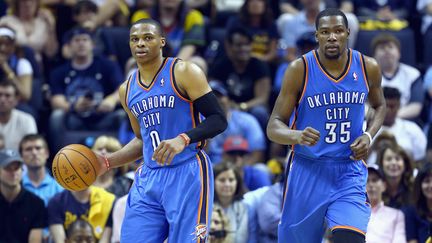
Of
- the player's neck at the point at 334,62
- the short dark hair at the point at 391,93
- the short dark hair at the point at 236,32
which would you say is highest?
the short dark hair at the point at 236,32

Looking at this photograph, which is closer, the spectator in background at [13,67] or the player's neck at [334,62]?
the player's neck at [334,62]

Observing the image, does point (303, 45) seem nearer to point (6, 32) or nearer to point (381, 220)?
point (381, 220)

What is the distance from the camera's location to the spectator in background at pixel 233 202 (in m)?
10.3

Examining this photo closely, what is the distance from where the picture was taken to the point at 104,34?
13.5 m

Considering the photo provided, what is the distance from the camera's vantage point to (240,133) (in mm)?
12133

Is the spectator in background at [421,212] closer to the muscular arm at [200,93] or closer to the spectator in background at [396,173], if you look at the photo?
the spectator in background at [396,173]

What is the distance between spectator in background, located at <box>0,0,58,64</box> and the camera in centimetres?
1326

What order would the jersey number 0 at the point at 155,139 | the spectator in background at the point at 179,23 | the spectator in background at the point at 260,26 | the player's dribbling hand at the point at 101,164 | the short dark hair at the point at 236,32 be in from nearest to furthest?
the jersey number 0 at the point at 155,139 → the player's dribbling hand at the point at 101,164 → the short dark hair at the point at 236,32 → the spectator in background at the point at 179,23 → the spectator in background at the point at 260,26

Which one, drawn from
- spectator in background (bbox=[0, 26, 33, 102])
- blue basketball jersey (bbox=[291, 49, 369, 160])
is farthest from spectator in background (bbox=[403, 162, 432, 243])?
spectator in background (bbox=[0, 26, 33, 102])

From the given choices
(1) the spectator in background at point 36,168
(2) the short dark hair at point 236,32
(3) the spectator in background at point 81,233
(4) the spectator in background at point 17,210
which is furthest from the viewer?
(2) the short dark hair at point 236,32

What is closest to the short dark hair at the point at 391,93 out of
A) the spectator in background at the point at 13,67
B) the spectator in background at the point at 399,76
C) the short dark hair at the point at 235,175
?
the spectator in background at the point at 399,76

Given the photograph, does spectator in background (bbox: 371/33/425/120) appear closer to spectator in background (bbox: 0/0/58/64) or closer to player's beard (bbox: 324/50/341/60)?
spectator in background (bbox: 0/0/58/64)

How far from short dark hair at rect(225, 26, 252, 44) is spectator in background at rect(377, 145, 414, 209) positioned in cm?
301

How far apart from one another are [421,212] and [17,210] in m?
4.09
